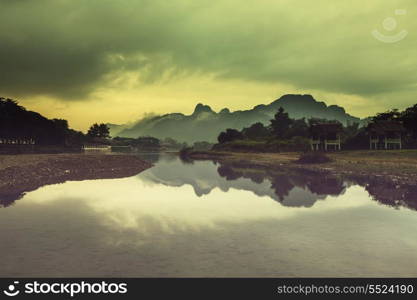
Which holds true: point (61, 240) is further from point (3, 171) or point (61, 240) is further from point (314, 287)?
point (3, 171)

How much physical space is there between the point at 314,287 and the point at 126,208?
15.7m

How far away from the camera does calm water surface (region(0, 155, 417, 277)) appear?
1115 centimetres

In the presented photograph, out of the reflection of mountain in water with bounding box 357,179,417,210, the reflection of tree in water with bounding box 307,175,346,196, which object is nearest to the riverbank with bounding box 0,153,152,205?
the reflection of tree in water with bounding box 307,175,346,196

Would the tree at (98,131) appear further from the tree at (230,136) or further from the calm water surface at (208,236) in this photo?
the calm water surface at (208,236)

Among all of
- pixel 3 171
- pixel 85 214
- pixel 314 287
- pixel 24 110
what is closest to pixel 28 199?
pixel 85 214

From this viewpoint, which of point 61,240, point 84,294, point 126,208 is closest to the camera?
point 84,294

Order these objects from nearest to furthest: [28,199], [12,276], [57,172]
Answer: [12,276], [28,199], [57,172]

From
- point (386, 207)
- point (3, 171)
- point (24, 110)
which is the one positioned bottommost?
point (386, 207)

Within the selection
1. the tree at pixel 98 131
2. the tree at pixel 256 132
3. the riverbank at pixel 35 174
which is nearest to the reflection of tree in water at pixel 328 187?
the riverbank at pixel 35 174

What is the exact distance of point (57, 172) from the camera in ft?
157

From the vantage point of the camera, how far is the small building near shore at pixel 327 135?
8756 centimetres

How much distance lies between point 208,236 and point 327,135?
79.0 metres

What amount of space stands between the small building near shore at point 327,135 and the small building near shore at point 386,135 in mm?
7801

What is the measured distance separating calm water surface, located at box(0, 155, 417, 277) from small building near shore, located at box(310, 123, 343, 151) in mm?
61581
